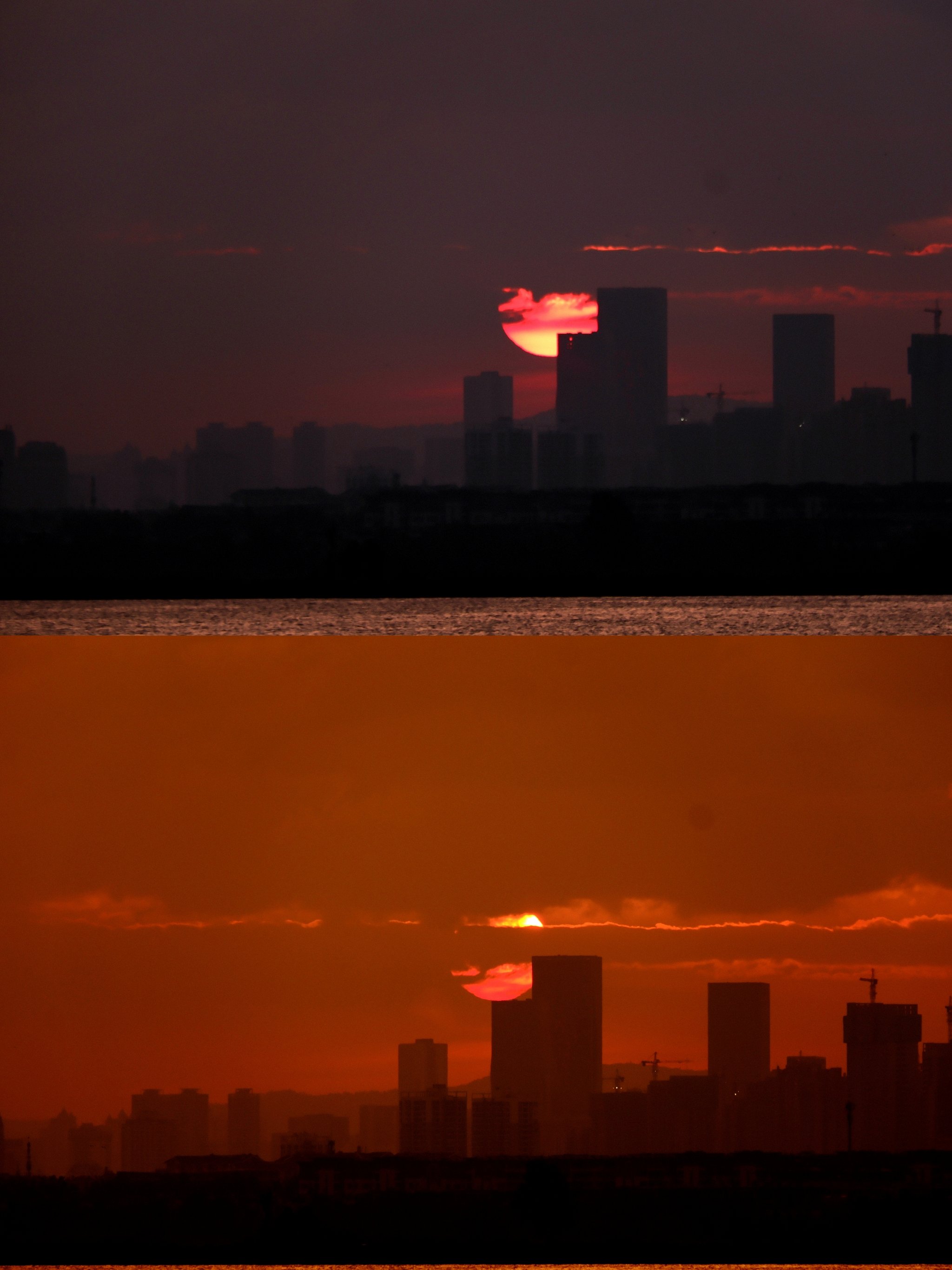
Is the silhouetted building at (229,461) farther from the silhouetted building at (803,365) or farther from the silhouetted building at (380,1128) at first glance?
the silhouetted building at (380,1128)

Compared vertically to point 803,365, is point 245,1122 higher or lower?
lower

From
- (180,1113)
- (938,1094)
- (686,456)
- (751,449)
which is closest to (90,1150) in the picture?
(180,1113)

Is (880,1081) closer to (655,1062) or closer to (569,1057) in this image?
(655,1062)

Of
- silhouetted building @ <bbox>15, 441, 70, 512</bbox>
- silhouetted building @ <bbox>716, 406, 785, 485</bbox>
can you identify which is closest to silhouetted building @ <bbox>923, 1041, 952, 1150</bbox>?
silhouetted building @ <bbox>716, 406, 785, 485</bbox>

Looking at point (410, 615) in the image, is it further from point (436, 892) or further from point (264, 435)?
point (264, 435)

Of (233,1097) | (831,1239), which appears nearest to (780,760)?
(831,1239)

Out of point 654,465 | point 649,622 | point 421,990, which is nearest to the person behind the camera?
point 649,622
